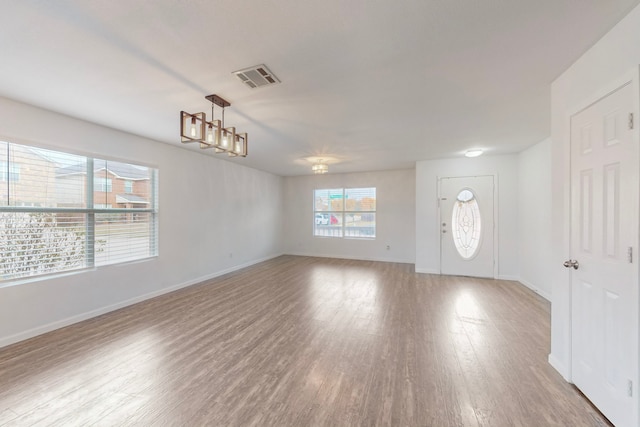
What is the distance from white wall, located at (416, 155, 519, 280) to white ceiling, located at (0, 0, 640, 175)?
1941 millimetres

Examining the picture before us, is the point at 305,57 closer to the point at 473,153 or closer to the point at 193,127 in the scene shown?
the point at 193,127

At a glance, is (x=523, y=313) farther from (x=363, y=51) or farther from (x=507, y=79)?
(x=363, y=51)

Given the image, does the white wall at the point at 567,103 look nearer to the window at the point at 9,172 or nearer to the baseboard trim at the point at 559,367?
the baseboard trim at the point at 559,367

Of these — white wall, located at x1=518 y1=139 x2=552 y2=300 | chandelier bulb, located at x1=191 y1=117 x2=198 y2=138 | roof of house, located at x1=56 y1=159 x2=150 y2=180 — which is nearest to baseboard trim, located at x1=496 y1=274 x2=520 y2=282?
white wall, located at x1=518 y1=139 x2=552 y2=300

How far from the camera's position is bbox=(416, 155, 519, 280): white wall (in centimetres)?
504

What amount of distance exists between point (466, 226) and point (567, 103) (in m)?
3.67

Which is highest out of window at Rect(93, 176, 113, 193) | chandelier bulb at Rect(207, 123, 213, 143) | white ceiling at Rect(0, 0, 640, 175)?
white ceiling at Rect(0, 0, 640, 175)

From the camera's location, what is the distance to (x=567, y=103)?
2082 millimetres

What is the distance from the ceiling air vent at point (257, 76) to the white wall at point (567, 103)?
2.37 meters

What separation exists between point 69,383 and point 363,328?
2.75m

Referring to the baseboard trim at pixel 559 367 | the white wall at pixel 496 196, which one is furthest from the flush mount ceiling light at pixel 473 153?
the baseboard trim at pixel 559 367

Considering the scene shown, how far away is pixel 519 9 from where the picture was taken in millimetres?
1434

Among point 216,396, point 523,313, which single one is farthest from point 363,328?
point 523,313

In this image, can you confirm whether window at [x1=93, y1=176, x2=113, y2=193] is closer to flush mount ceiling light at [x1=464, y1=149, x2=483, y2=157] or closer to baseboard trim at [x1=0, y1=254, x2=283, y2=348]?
baseboard trim at [x1=0, y1=254, x2=283, y2=348]
